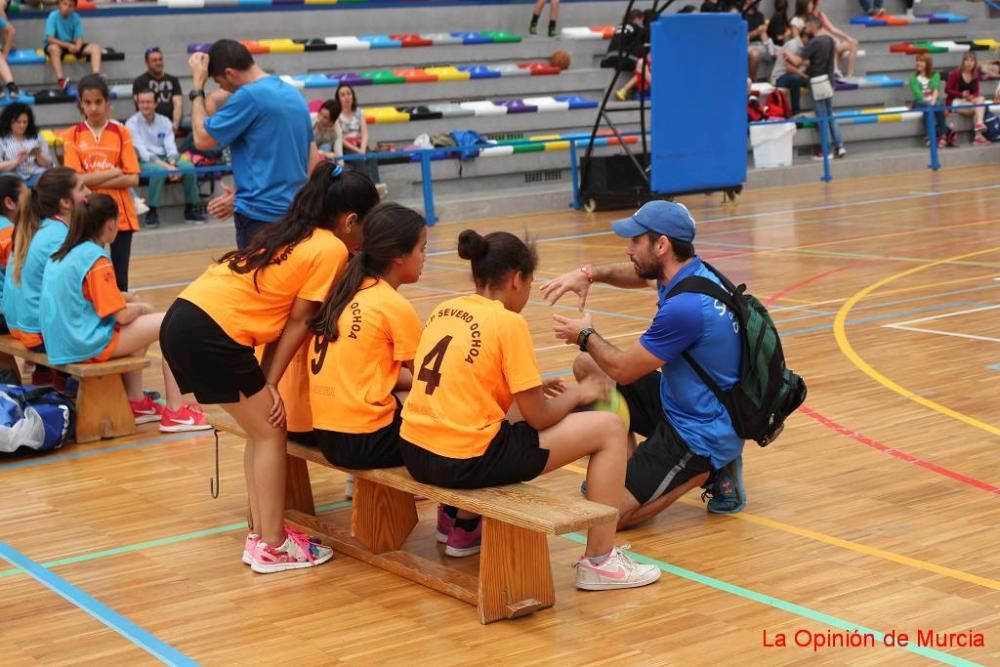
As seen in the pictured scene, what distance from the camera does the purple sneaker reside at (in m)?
4.99

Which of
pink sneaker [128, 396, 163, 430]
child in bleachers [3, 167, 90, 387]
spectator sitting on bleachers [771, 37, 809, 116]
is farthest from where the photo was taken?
spectator sitting on bleachers [771, 37, 809, 116]

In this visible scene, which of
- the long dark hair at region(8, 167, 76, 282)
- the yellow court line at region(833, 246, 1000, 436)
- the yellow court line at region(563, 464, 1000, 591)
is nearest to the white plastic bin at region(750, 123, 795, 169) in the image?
the yellow court line at region(833, 246, 1000, 436)

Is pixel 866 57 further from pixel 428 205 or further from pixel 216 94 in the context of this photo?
pixel 216 94

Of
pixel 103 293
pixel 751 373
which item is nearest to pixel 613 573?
pixel 751 373

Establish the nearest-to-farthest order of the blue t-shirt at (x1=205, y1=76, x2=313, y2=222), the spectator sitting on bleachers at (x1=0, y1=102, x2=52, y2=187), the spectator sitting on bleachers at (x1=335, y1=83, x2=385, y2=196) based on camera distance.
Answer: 1. the blue t-shirt at (x1=205, y1=76, x2=313, y2=222)
2. the spectator sitting on bleachers at (x1=0, y1=102, x2=52, y2=187)
3. the spectator sitting on bleachers at (x1=335, y1=83, x2=385, y2=196)

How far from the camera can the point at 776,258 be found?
12.3 metres

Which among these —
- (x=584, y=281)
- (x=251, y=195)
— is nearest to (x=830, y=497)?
(x=584, y=281)

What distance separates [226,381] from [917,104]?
2035 cm

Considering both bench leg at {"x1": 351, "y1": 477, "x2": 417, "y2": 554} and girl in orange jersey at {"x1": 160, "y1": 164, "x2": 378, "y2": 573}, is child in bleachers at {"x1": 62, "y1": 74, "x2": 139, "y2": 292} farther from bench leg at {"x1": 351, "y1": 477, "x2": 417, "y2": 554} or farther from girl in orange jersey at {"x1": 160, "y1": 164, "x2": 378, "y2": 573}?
bench leg at {"x1": 351, "y1": 477, "x2": 417, "y2": 554}

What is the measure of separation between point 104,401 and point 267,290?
2.52m

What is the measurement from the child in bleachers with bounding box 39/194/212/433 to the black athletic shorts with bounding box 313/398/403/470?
2.64 metres

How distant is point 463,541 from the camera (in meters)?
5.00

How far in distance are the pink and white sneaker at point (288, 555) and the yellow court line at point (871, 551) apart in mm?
1552

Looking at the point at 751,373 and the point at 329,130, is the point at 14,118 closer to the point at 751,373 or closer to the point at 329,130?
the point at 329,130
